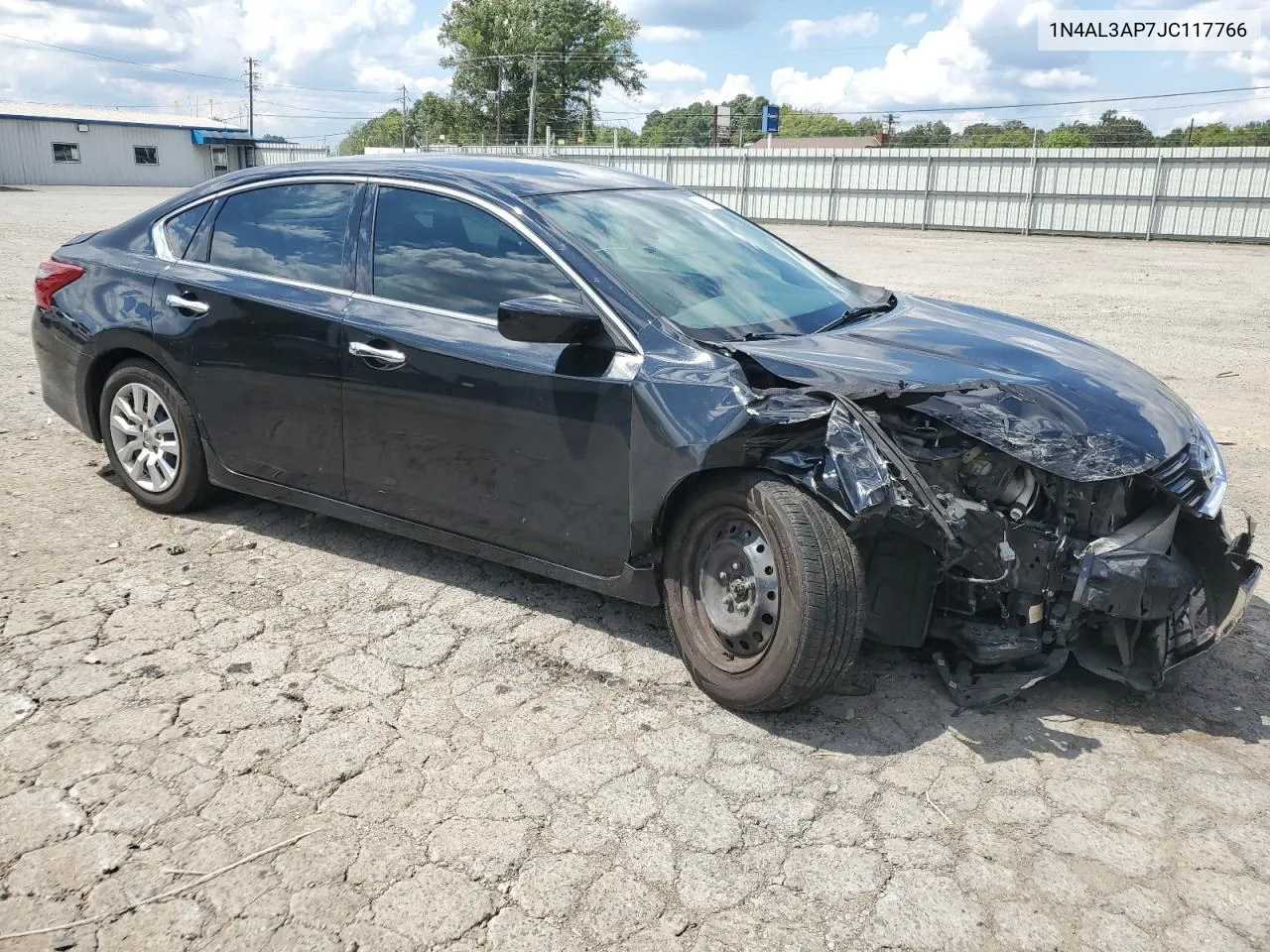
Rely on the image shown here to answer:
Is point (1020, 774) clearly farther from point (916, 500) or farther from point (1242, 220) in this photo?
point (1242, 220)

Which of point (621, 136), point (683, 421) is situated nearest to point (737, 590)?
point (683, 421)

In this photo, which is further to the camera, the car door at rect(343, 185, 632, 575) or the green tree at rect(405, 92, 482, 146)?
the green tree at rect(405, 92, 482, 146)

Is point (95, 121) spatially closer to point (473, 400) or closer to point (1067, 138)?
point (1067, 138)

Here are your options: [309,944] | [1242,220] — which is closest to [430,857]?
[309,944]

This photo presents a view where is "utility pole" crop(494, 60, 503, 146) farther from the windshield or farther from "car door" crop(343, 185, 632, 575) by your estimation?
"car door" crop(343, 185, 632, 575)

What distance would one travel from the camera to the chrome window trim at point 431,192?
3502mm

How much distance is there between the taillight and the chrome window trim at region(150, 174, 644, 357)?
0.49 meters

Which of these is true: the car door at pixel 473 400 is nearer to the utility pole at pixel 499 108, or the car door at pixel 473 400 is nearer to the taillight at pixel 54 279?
the taillight at pixel 54 279

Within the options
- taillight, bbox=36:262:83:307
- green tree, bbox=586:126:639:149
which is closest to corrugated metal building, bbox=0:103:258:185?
green tree, bbox=586:126:639:149

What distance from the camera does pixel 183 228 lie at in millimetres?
4750

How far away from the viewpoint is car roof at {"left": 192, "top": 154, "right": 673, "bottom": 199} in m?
4.02

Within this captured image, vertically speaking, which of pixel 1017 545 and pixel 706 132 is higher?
pixel 706 132

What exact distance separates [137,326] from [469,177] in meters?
1.76

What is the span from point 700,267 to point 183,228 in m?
2.48
